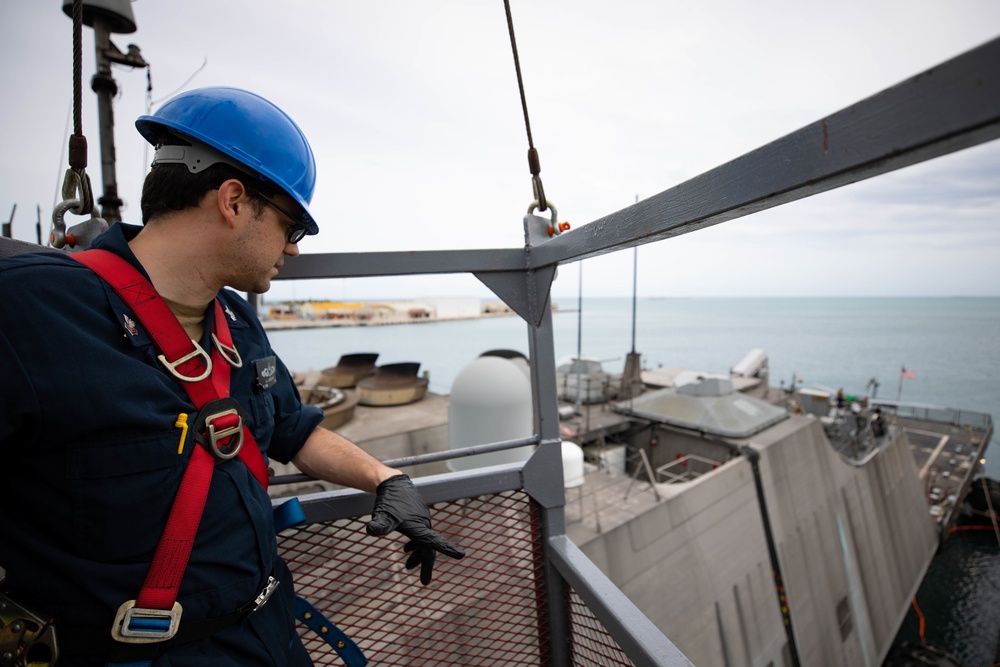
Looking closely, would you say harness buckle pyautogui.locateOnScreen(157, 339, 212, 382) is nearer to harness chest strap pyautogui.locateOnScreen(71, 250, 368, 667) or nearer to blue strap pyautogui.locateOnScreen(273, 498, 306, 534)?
harness chest strap pyautogui.locateOnScreen(71, 250, 368, 667)

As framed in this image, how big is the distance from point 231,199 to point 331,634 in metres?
1.74

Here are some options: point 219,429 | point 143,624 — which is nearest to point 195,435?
point 219,429

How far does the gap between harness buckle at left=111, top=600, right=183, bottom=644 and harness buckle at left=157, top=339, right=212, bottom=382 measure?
57cm

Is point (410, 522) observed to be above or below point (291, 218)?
below

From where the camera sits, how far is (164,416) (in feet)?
4.11

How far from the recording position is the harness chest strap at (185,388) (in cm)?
120

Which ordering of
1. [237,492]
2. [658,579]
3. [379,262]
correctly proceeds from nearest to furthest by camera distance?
[237,492], [379,262], [658,579]

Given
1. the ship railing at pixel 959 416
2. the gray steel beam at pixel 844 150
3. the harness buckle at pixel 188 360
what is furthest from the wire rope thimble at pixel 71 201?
the ship railing at pixel 959 416

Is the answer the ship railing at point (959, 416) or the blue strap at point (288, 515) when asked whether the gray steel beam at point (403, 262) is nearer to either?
the blue strap at point (288, 515)

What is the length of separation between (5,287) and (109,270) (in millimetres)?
223

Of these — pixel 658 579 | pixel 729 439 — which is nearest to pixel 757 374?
pixel 729 439

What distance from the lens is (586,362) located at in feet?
65.5

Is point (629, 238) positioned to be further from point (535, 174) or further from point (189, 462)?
point (189, 462)

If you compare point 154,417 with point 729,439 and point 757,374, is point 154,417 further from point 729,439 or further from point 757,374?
point 757,374
